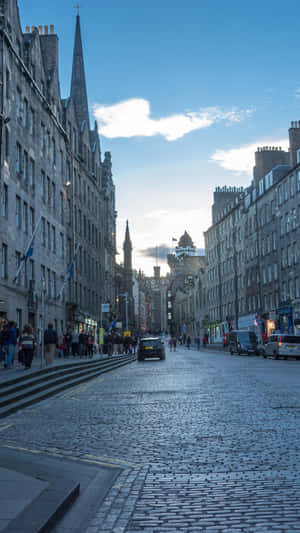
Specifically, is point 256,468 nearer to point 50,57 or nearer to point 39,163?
point 39,163

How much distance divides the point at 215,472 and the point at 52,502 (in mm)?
2181

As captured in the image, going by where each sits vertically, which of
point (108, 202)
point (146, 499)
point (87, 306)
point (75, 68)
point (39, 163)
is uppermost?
point (75, 68)

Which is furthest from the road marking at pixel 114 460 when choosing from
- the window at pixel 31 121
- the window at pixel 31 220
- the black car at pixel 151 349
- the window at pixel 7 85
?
the black car at pixel 151 349

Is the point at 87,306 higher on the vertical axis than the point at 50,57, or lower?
lower

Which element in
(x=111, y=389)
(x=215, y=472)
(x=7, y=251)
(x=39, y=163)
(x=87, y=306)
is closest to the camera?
(x=215, y=472)

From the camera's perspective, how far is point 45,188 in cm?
4400

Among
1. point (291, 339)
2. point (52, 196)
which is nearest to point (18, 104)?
→ point (52, 196)

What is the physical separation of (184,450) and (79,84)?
63.9 m

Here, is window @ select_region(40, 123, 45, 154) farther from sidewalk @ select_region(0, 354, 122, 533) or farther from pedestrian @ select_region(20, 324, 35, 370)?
sidewalk @ select_region(0, 354, 122, 533)

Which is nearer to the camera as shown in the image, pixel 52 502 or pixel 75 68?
pixel 52 502

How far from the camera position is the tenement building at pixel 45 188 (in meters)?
34.3

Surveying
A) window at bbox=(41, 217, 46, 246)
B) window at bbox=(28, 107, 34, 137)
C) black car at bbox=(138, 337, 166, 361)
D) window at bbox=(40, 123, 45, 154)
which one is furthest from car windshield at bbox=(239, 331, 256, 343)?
window at bbox=(28, 107, 34, 137)

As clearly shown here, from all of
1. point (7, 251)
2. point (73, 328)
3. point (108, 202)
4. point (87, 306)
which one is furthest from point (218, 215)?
A: point (7, 251)

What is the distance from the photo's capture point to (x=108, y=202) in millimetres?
80125
